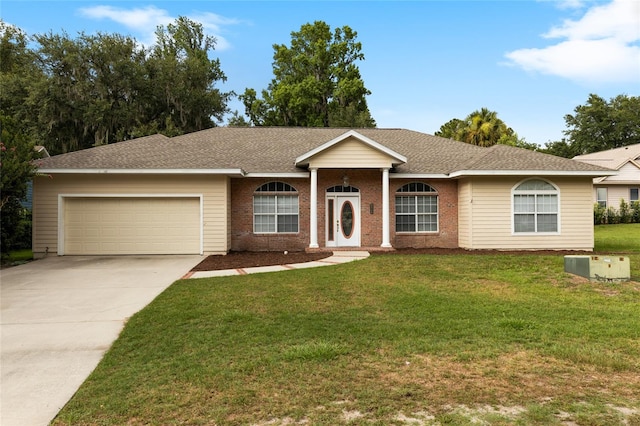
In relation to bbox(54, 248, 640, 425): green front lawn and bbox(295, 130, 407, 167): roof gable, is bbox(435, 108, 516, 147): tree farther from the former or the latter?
bbox(54, 248, 640, 425): green front lawn

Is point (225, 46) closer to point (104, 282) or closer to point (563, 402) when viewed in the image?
point (104, 282)

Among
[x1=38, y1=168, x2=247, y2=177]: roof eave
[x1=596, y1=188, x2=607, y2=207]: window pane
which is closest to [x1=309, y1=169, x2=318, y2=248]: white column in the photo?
[x1=38, y1=168, x2=247, y2=177]: roof eave

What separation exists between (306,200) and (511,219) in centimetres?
764

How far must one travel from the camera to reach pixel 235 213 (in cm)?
1500

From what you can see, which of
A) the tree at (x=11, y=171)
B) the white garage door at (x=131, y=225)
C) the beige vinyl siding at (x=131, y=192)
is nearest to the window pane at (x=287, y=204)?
the beige vinyl siding at (x=131, y=192)

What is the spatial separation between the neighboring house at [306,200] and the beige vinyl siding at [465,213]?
0.05 metres

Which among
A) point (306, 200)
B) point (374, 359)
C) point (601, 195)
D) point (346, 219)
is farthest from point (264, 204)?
point (601, 195)

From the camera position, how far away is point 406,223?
1544cm

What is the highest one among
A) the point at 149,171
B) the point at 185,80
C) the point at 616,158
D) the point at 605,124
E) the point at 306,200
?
A: the point at 605,124

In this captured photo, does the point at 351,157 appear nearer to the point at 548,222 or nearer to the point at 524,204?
the point at 524,204

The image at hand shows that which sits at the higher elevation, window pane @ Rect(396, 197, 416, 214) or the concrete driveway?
window pane @ Rect(396, 197, 416, 214)

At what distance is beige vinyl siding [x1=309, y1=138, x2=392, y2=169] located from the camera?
1427 cm

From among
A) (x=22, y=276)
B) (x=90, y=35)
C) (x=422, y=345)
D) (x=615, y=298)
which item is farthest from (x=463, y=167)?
(x=90, y=35)

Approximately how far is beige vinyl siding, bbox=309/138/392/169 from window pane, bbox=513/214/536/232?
5284 mm
